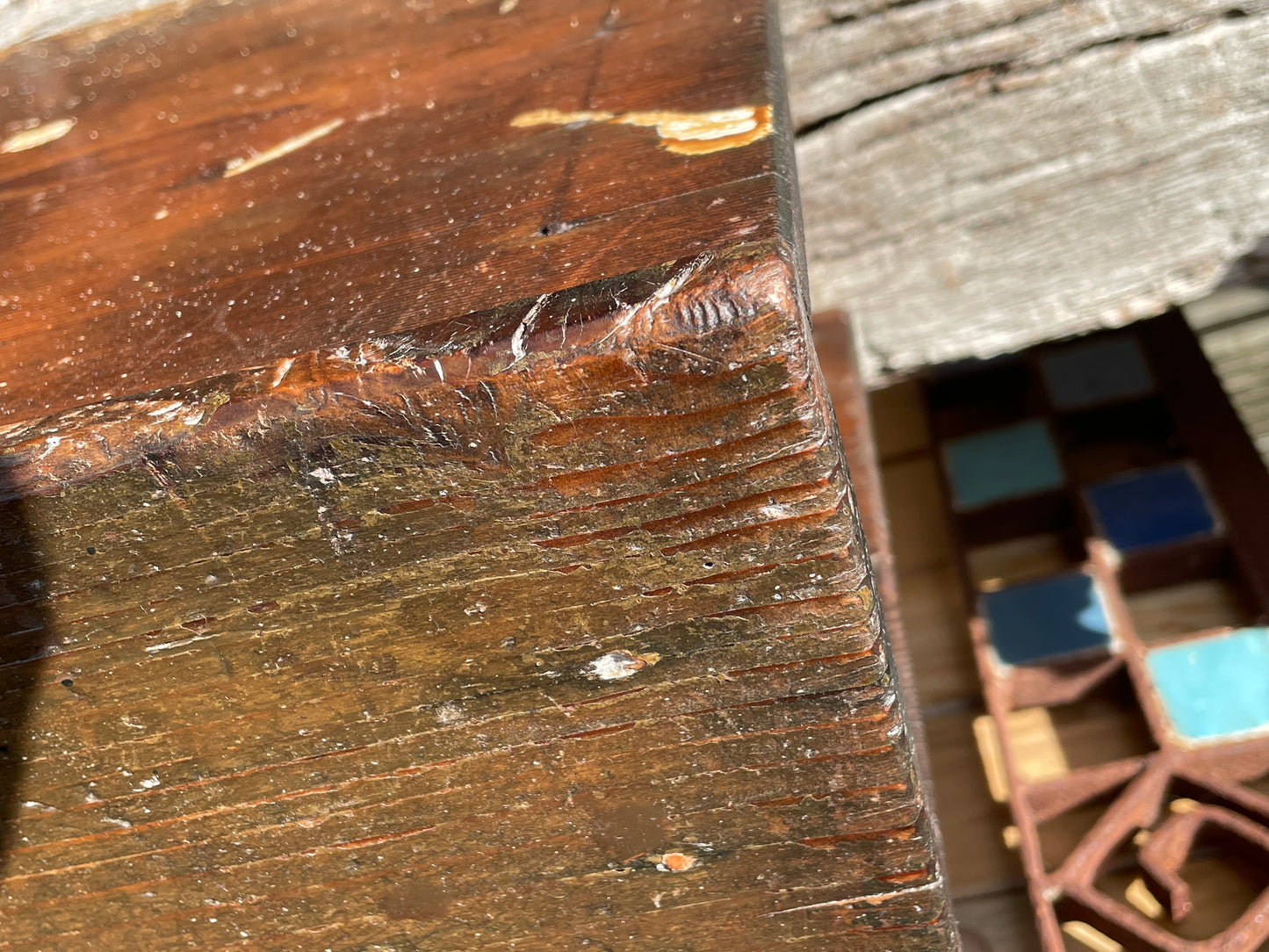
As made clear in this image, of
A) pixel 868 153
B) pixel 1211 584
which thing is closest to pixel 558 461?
pixel 868 153

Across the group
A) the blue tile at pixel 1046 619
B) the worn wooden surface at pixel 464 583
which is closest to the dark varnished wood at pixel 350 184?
the worn wooden surface at pixel 464 583

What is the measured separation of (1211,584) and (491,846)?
1.63 metres

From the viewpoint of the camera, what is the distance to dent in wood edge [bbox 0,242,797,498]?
0.46m

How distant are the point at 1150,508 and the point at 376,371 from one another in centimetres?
172

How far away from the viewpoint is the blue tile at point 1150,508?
1.77 metres

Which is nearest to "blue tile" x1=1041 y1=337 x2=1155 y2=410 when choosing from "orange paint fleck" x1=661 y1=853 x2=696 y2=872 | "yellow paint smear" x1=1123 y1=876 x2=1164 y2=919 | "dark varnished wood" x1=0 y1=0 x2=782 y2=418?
"yellow paint smear" x1=1123 y1=876 x2=1164 y2=919

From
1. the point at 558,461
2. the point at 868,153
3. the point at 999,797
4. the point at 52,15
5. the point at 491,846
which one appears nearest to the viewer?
the point at 558,461

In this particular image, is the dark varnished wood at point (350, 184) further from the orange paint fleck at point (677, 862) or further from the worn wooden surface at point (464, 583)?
the orange paint fleck at point (677, 862)

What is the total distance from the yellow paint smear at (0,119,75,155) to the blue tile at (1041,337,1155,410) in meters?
1.83

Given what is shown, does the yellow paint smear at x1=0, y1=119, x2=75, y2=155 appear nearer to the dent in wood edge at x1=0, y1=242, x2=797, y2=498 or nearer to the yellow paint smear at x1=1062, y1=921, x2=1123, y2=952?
the dent in wood edge at x1=0, y1=242, x2=797, y2=498

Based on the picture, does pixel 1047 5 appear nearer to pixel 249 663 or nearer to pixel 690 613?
pixel 690 613

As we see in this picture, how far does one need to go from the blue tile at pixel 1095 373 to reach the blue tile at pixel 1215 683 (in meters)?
0.59

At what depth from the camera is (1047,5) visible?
1227 millimetres

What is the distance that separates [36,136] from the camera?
1067 mm
